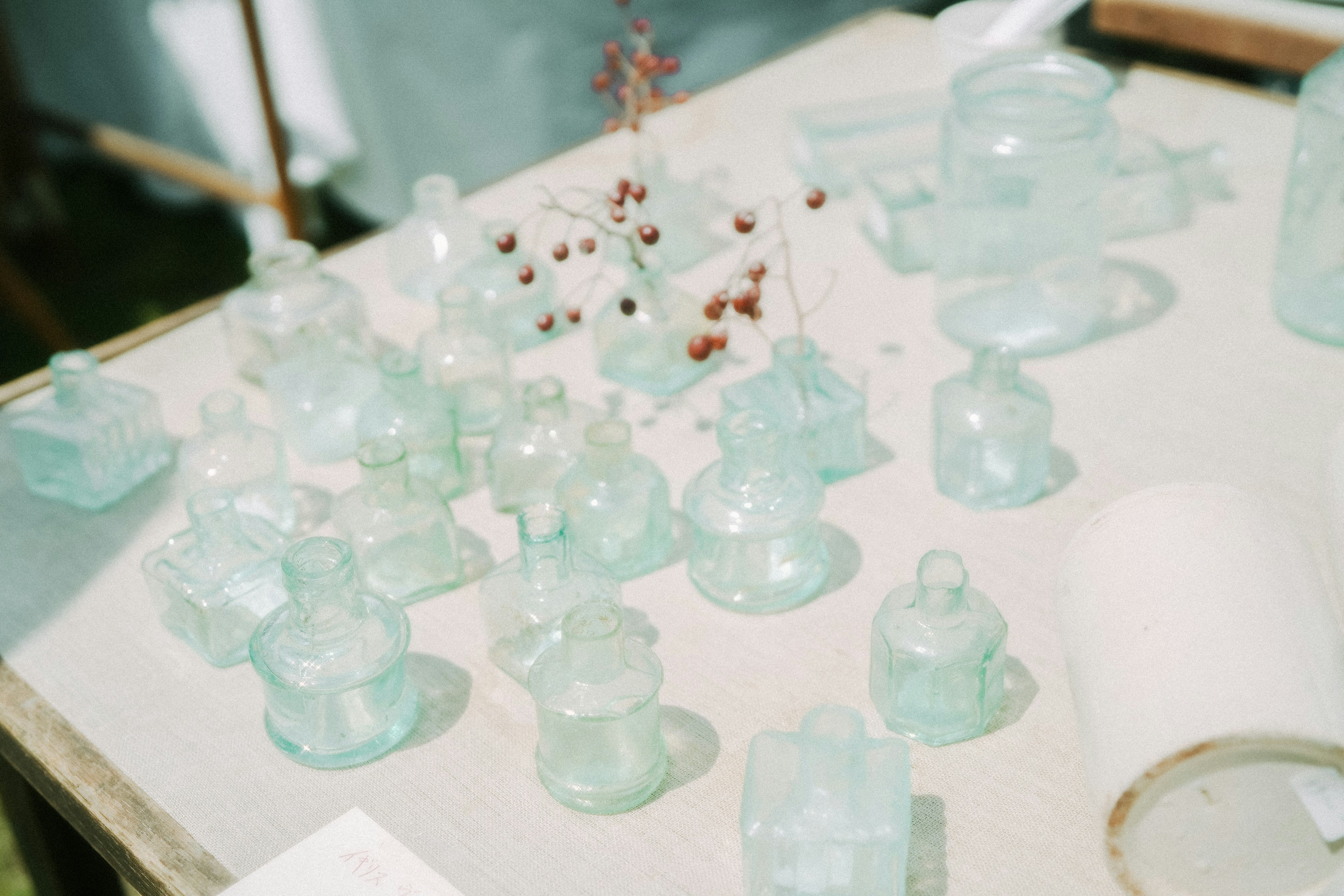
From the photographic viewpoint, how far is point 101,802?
77 centimetres

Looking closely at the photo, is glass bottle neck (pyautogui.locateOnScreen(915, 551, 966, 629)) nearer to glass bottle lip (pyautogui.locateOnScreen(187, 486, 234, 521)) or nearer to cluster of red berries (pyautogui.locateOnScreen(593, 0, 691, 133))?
glass bottle lip (pyautogui.locateOnScreen(187, 486, 234, 521))

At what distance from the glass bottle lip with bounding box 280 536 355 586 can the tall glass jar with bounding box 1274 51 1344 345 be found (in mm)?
834

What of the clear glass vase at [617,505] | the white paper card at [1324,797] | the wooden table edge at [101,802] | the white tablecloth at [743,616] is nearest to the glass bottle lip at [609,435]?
the clear glass vase at [617,505]

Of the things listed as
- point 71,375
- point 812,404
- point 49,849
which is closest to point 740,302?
point 812,404

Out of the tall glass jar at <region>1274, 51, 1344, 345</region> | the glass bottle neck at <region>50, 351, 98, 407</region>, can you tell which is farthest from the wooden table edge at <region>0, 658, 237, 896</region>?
the tall glass jar at <region>1274, 51, 1344, 345</region>

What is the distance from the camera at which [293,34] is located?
2.26 meters

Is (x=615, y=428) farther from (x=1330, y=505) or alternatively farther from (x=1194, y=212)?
(x=1194, y=212)

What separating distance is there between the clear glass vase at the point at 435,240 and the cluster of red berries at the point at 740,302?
0.99 feet

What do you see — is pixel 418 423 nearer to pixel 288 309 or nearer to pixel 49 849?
pixel 288 309

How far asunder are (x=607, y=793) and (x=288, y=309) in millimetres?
564

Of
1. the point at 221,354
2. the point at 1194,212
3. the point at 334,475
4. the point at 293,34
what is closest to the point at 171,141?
the point at 293,34

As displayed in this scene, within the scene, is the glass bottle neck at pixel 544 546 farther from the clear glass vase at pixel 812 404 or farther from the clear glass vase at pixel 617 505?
the clear glass vase at pixel 812 404

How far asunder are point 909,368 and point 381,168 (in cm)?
144

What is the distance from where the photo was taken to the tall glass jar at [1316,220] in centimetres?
105
